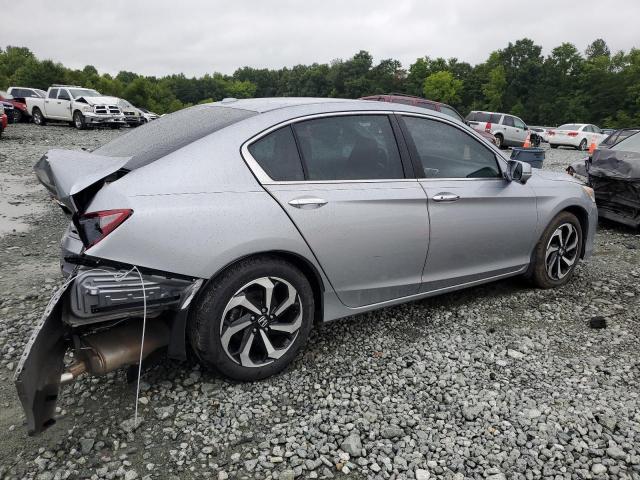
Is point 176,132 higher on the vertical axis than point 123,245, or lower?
higher

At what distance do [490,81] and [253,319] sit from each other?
8043cm

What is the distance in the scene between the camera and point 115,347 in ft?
8.13

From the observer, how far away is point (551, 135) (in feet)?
89.8

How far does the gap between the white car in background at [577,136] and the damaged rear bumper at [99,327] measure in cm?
2843

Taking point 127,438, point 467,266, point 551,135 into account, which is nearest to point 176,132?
point 127,438

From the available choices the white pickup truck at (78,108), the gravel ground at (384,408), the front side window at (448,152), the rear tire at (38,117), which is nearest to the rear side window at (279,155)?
the front side window at (448,152)

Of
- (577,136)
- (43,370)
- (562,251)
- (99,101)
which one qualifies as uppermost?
(99,101)

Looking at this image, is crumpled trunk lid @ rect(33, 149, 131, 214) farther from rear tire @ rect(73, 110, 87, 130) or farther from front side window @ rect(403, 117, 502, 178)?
rear tire @ rect(73, 110, 87, 130)

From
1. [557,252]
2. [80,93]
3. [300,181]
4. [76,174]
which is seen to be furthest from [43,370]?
[80,93]

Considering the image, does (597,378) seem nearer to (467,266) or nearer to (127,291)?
(467,266)

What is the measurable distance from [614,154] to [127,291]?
22.9ft

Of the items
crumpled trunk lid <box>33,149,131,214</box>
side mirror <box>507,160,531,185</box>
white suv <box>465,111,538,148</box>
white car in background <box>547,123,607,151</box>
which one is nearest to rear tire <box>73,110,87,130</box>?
white suv <box>465,111,538,148</box>

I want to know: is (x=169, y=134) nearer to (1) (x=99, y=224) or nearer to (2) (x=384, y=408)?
(1) (x=99, y=224)

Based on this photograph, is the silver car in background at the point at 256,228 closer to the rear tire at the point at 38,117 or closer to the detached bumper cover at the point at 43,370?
the detached bumper cover at the point at 43,370
